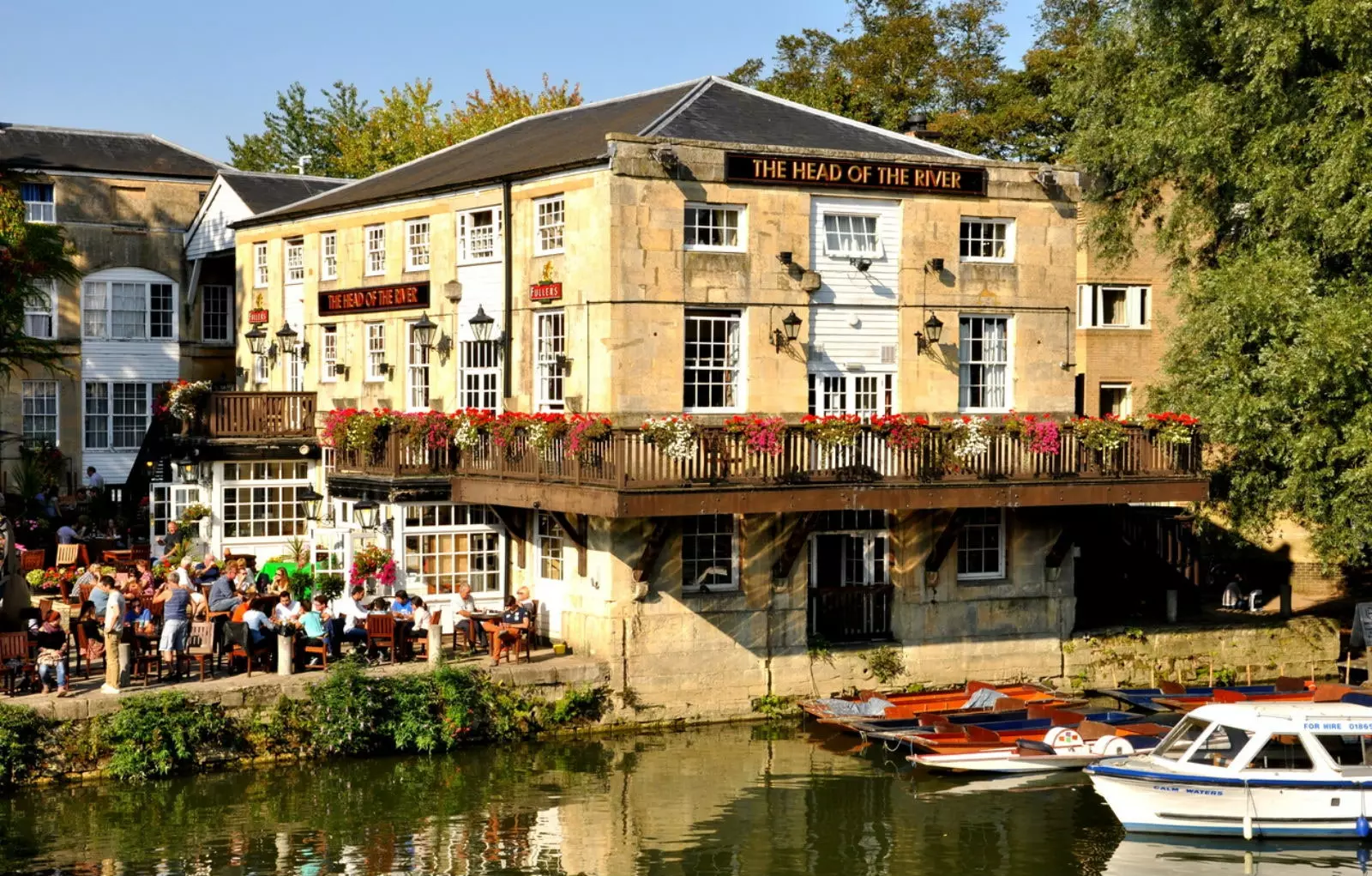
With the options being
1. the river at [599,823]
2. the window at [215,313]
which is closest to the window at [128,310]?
the window at [215,313]

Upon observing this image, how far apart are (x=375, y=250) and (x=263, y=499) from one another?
5.78 metres

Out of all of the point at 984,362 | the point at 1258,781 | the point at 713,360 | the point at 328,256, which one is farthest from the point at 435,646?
the point at 328,256

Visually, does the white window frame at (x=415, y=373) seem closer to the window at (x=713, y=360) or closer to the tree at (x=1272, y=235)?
the window at (x=713, y=360)

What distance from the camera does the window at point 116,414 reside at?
46906mm

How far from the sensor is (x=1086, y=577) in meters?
35.4

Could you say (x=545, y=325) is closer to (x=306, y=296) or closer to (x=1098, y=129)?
(x=306, y=296)

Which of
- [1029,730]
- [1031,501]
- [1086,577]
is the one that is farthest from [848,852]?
[1086,577]

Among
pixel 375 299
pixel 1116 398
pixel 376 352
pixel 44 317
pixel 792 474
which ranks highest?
pixel 44 317

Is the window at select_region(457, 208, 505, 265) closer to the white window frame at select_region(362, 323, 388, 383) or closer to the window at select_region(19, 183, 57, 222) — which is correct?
the white window frame at select_region(362, 323, 388, 383)

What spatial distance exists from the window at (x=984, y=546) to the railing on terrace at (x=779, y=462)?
2.26m

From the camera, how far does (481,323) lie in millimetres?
33031

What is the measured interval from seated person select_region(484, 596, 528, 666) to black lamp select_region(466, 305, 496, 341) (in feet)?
17.6

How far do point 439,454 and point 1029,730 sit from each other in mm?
11253

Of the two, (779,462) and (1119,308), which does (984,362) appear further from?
(1119,308)
